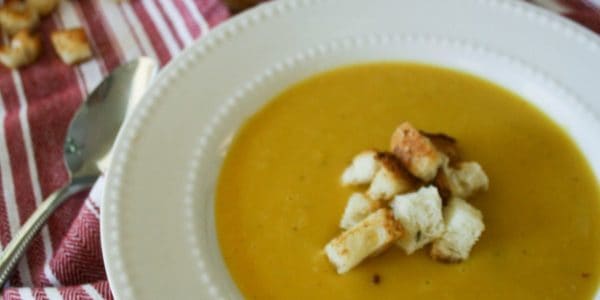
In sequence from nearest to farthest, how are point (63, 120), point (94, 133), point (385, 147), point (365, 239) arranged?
point (365, 239)
point (385, 147)
point (94, 133)
point (63, 120)

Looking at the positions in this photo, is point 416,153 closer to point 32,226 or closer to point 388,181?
point 388,181

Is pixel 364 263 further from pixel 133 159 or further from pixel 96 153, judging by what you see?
pixel 96 153

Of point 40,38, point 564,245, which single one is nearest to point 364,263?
point 564,245

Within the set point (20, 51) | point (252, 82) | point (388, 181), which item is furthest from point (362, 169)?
point (20, 51)

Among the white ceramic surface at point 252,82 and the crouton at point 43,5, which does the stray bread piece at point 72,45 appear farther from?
the white ceramic surface at point 252,82

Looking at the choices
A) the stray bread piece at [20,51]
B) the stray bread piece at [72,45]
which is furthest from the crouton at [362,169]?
the stray bread piece at [20,51]

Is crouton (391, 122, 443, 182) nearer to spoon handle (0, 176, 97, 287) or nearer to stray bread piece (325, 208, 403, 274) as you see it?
stray bread piece (325, 208, 403, 274)
